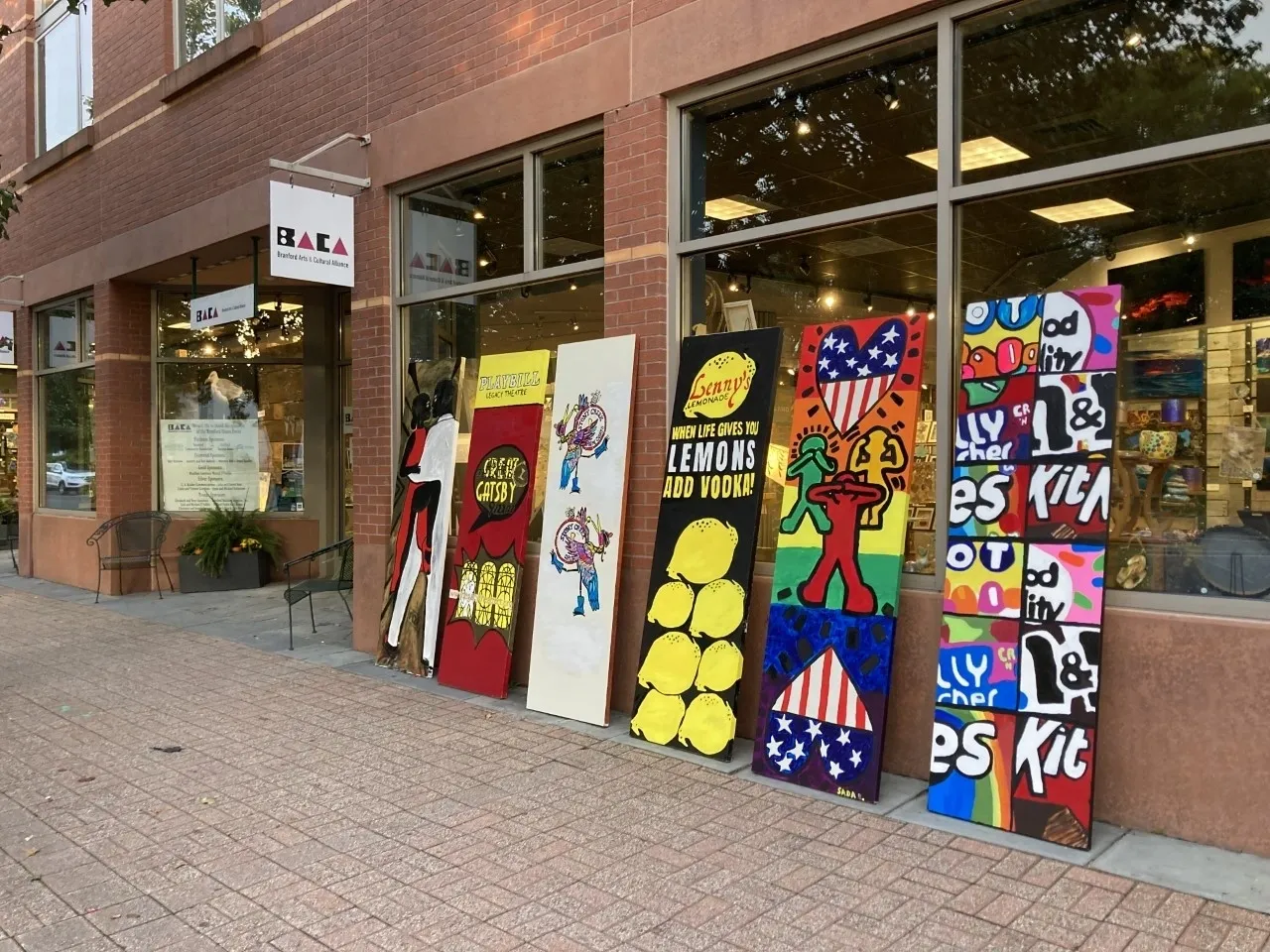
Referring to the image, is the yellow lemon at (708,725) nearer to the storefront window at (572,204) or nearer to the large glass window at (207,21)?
the storefront window at (572,204)

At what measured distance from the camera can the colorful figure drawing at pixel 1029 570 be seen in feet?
12.9

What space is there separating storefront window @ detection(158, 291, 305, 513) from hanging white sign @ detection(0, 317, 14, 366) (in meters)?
3.40

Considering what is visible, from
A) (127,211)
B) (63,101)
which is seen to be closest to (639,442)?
(127,211)

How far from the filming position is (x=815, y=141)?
5617 mm

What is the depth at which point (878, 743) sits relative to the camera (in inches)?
173

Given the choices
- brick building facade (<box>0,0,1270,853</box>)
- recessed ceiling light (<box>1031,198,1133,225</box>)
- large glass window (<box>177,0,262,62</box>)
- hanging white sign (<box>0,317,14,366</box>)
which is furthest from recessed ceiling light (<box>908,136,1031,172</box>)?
hanging white sign (<box>0,317,14,366</box>)

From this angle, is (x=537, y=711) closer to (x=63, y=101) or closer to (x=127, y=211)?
(x=127, y=211)

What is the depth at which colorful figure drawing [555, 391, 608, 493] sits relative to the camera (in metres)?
5.96

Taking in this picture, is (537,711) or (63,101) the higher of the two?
(63,101)

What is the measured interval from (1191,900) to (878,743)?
1.36 meters

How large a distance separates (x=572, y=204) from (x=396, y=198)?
194 cm

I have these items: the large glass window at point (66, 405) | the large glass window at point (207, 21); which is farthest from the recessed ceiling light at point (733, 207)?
the large glass window at point (66, 405)

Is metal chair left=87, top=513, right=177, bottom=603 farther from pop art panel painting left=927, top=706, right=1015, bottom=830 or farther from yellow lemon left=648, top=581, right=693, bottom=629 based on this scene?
pop art panel painting left=927, top=706, right=1015, bottom=830

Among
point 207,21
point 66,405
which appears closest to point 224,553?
point 66,405
